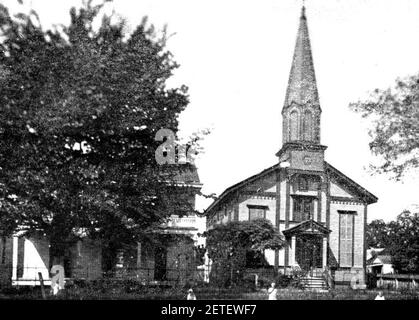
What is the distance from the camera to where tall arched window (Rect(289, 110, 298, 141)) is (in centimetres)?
2838

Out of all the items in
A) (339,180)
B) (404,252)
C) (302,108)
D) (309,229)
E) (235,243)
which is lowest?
(404,252)

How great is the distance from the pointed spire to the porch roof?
7.92 metres

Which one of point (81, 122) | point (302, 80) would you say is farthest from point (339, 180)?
point (81, 122)

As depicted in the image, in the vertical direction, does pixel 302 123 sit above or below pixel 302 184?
above

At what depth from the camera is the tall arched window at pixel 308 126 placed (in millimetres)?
27769

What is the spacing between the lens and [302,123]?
28609mm

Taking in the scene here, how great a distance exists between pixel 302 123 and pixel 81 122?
15.3m

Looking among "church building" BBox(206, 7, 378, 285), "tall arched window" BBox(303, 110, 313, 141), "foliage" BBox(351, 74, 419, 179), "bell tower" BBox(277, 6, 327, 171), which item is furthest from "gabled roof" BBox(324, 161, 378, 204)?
"foliage" BBox(351, 74, 419, 179)

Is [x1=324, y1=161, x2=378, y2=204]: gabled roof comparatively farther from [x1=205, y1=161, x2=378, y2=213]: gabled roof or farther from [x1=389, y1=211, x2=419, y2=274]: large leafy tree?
[x1=389, y1=211, x2=419, y2=274]: large leafy tree

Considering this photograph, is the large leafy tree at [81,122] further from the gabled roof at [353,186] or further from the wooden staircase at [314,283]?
the gabled roof at [353,186]

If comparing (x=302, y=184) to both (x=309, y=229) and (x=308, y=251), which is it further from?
(x=308, y=251)

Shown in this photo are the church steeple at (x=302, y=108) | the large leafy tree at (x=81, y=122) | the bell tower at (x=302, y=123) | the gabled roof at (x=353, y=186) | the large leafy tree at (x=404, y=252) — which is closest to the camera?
the large leafy tree at (x=81, y=122)

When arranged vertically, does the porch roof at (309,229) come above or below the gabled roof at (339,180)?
below

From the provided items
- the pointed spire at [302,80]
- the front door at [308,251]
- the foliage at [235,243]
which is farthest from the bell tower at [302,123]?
the front door at [308,251]
